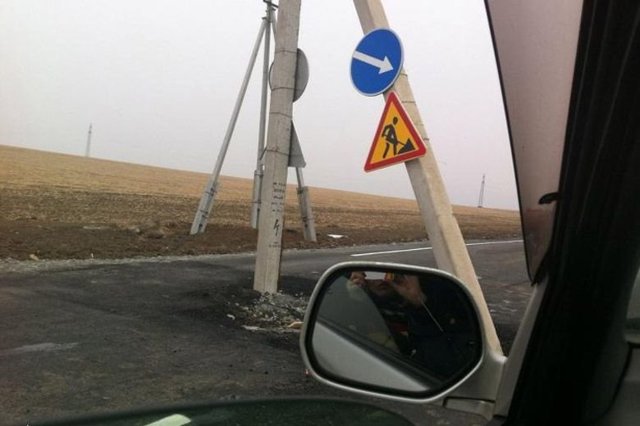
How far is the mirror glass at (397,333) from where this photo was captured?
1.84 metres

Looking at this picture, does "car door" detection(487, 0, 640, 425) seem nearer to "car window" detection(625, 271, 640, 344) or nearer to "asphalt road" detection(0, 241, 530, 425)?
"car window" detection(625, 271, 640, 344)

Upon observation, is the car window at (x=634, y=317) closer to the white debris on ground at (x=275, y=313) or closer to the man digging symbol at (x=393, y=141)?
the man digging symbol at (x=393, y=141)

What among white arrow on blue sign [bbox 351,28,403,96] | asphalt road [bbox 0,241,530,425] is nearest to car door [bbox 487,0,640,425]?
asphalt road [bbox 0,241,530,425]

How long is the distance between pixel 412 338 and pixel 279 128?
6405mm

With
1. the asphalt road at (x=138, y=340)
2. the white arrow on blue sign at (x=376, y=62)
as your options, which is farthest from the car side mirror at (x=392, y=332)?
the white arrow on blue sign at (x=376, y=62)

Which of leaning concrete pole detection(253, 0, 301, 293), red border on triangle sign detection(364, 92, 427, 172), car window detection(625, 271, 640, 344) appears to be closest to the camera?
car window detection(625, 271, 640, 344)

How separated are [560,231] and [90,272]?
9.04 m

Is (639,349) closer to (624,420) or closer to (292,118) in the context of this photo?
(624,420)

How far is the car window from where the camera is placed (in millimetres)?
1664

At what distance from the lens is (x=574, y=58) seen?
1505mm

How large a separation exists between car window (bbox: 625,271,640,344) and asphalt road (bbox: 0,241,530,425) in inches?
112

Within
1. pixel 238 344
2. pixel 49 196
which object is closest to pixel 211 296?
pixel 238 344

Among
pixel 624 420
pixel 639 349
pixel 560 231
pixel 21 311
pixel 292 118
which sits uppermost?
pixel 292 118

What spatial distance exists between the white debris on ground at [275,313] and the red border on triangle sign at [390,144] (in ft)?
6.31
